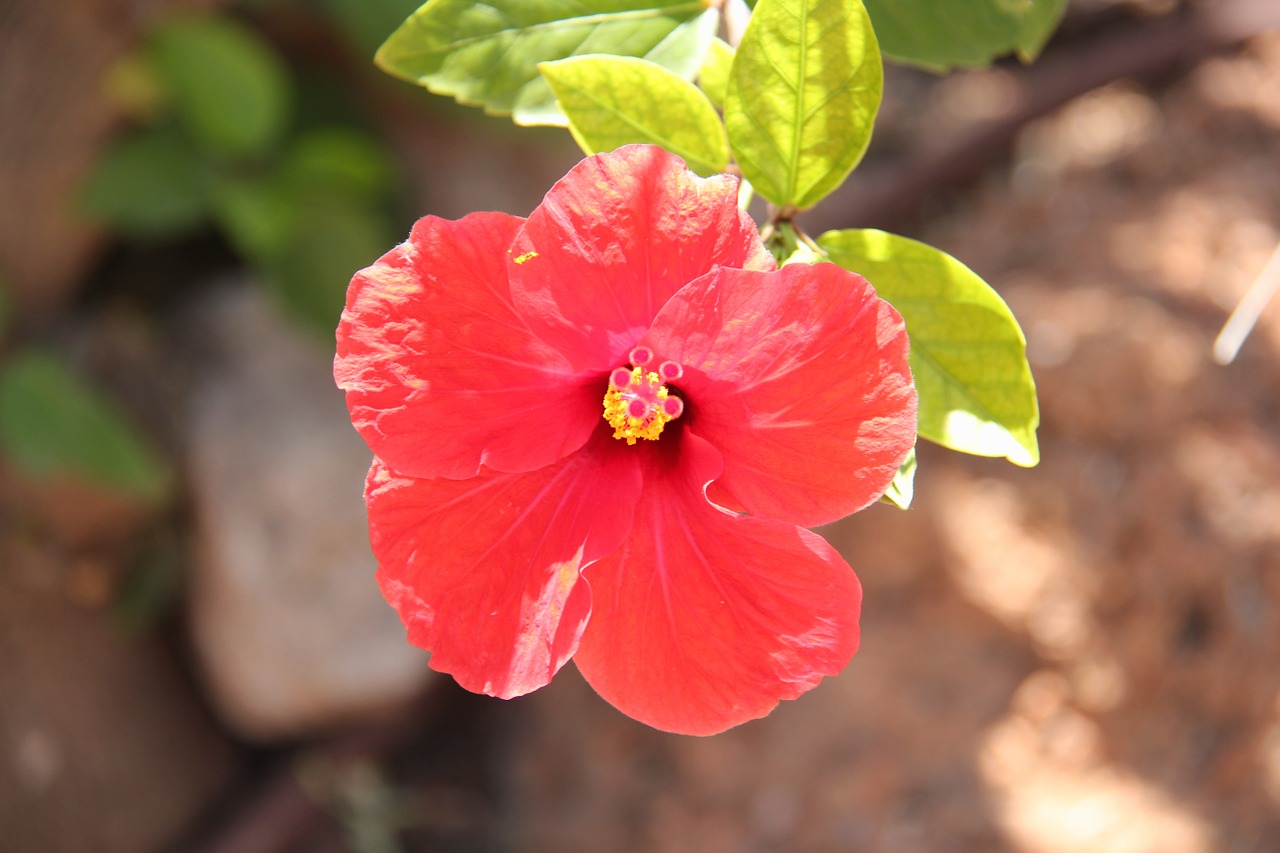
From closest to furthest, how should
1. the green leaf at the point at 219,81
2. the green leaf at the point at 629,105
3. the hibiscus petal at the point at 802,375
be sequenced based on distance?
the hibiscus petal at the point at 802,375 → the green leaf at the point at 629,105 → the green leaf at the point at 219,81

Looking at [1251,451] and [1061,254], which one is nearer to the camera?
[1251,451]

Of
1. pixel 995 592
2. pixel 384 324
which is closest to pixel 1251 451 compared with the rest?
pixel 995 592

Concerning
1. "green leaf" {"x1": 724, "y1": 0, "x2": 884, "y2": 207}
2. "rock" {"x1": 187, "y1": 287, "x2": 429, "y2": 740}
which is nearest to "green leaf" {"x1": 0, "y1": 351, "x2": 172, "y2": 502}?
"rock" {"x1": 187, "y1": 287, "x2": 429, "y2": 740}

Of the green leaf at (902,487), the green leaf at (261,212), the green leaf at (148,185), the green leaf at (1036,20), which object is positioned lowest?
the green leaf at (261,212)

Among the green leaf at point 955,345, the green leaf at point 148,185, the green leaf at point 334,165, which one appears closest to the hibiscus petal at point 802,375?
the green leaf at point 955,345

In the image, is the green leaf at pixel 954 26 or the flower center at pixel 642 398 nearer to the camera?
the flower center at pixel 642 398

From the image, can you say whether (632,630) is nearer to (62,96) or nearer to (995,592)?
(995,592)

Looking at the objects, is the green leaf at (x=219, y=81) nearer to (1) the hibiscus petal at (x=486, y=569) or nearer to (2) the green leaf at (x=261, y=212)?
(2) the green leaf at (x=261, y=212)

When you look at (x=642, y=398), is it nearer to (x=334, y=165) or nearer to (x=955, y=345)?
(x=955, y=345)
